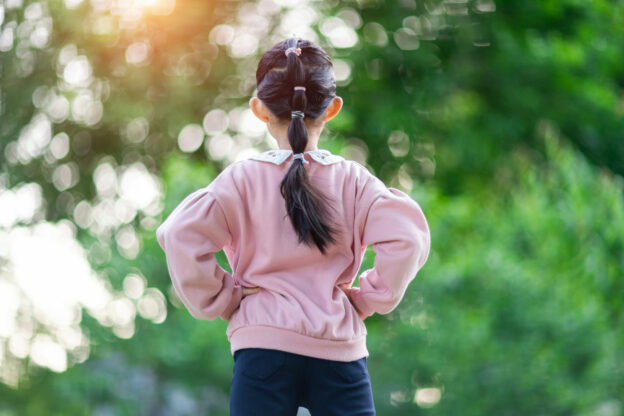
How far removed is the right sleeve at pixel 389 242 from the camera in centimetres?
218

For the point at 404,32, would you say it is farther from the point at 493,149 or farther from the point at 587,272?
the point at 587,272

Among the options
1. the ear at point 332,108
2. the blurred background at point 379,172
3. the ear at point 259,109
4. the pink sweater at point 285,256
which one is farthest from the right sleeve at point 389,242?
the blurred background at point 379,172

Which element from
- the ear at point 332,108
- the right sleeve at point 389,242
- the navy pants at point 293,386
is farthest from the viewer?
the ear at point 332,108

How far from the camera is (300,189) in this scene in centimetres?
215

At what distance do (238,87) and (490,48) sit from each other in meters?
3.12

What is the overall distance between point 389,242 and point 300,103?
44cm

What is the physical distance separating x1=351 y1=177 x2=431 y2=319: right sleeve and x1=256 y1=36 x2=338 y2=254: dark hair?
0.38 feet

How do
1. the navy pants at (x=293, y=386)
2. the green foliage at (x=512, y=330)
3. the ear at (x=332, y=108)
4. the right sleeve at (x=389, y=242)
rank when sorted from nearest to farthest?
1. the navy pants at (x=293, y=386)
2. the right sleeve at (x=389, y=242)
3. the ear at (x=332, y=108)
4. the green foliage at (x=512, y=330)

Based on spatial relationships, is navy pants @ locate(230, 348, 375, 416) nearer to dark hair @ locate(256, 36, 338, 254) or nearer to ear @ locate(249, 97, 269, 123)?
dark hair @ locate(256, 36, 338, 254)

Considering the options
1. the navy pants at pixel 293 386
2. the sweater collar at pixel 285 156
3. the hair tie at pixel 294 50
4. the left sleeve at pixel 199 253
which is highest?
the hair tie at pixel 294 50

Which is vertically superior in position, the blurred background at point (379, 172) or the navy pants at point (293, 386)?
the navy pants at point (293, 386)

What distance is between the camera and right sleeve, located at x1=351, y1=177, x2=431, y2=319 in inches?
85.8

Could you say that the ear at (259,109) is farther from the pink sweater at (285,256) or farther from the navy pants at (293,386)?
the navy pants at (293,386)

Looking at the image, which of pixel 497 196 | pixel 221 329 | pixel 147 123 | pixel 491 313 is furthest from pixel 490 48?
pixel 221 329
